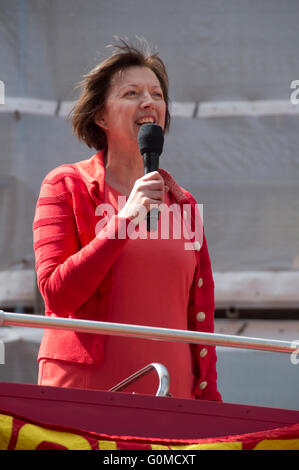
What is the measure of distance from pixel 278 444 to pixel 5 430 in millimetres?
471

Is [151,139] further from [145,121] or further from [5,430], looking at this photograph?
[5,430]

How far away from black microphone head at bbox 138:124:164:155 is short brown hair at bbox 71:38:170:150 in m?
0.29

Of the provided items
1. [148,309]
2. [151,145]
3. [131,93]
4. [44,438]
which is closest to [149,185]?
[151,145]

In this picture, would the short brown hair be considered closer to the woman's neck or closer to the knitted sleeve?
the woman's neck

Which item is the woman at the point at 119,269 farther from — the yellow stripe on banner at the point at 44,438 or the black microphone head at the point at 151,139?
the yellow stripe on banner at the point at 44,438

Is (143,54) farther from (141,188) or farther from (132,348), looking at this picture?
(132,348)

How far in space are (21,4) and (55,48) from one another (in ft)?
0.74

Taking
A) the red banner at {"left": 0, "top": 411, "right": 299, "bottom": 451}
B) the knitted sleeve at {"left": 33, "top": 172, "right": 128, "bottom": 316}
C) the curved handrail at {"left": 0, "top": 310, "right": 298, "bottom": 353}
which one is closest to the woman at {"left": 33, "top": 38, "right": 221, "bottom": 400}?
the knitted sleeve at {"left": 33, "top": 172, "right": 128, "bottom": 316}

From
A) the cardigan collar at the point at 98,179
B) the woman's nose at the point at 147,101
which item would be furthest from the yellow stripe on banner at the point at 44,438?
the woman's nose at the point at 147,101

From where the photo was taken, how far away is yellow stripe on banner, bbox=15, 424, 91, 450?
1.34 m

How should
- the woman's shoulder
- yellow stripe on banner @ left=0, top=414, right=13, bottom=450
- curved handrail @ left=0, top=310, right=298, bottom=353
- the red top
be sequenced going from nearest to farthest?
yellow stripe on banner @ left=0, top=414, right=13, bottom=450
curved handrail @ left=0, top=310, right=298, bottom=353
the red top
the woman's shoulder

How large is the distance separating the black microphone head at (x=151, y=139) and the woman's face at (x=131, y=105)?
14 cm

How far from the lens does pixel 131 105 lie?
200 cm

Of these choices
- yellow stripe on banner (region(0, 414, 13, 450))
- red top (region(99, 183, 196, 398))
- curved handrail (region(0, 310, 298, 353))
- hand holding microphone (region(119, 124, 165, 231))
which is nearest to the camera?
yellow stripe on banner (region(0, 414, 13, 450))
